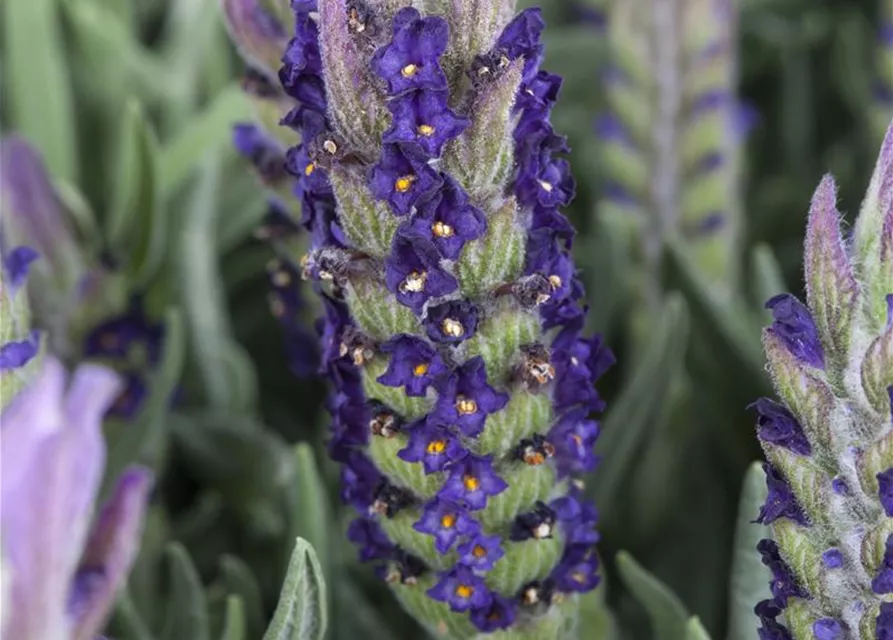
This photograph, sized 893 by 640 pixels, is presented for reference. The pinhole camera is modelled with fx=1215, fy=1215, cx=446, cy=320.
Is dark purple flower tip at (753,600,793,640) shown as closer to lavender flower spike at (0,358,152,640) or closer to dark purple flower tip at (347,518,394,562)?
dark purple flower tip at (347,518,394,562)

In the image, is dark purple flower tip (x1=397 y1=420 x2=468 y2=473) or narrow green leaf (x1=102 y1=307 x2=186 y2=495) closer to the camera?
dark purple flower tip (x1=397 y1=420 x2=468 y2=473)

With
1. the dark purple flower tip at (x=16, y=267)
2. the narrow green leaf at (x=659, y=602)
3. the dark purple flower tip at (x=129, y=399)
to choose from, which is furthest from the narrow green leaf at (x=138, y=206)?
the narrow green leaf at (x=659, y=602)

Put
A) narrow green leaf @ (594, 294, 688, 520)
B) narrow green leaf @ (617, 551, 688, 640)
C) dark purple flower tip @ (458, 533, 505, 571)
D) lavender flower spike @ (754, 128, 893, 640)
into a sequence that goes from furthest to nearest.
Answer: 1. narrow green leaf @ (594, 294, 688, 520)
2. narrow green leaf @ (617, 551, 688, 640)
3. dark purple flower tip @ (458, 533, 505, 571)
4. lavender flower spike @ (754, 128, 893, 640)

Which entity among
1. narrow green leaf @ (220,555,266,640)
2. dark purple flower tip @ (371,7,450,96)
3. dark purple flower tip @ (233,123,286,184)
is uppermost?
dark purple flower tip @ (233,123,286,184)

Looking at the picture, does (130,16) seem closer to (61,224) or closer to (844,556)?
(61,224)

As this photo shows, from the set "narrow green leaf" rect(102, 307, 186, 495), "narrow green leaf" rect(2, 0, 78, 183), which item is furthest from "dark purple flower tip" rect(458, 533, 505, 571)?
"narrow green leaf" rect(2, 0, 78, 183)

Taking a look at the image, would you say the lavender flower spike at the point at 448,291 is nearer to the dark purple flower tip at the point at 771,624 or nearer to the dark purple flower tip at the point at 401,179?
the dark purple flower tip at the point at 401,179

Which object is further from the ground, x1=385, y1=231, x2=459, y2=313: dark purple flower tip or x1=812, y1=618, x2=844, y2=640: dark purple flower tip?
x1=385, y1=231, x2=459, y2=313: dark purple flower tip
